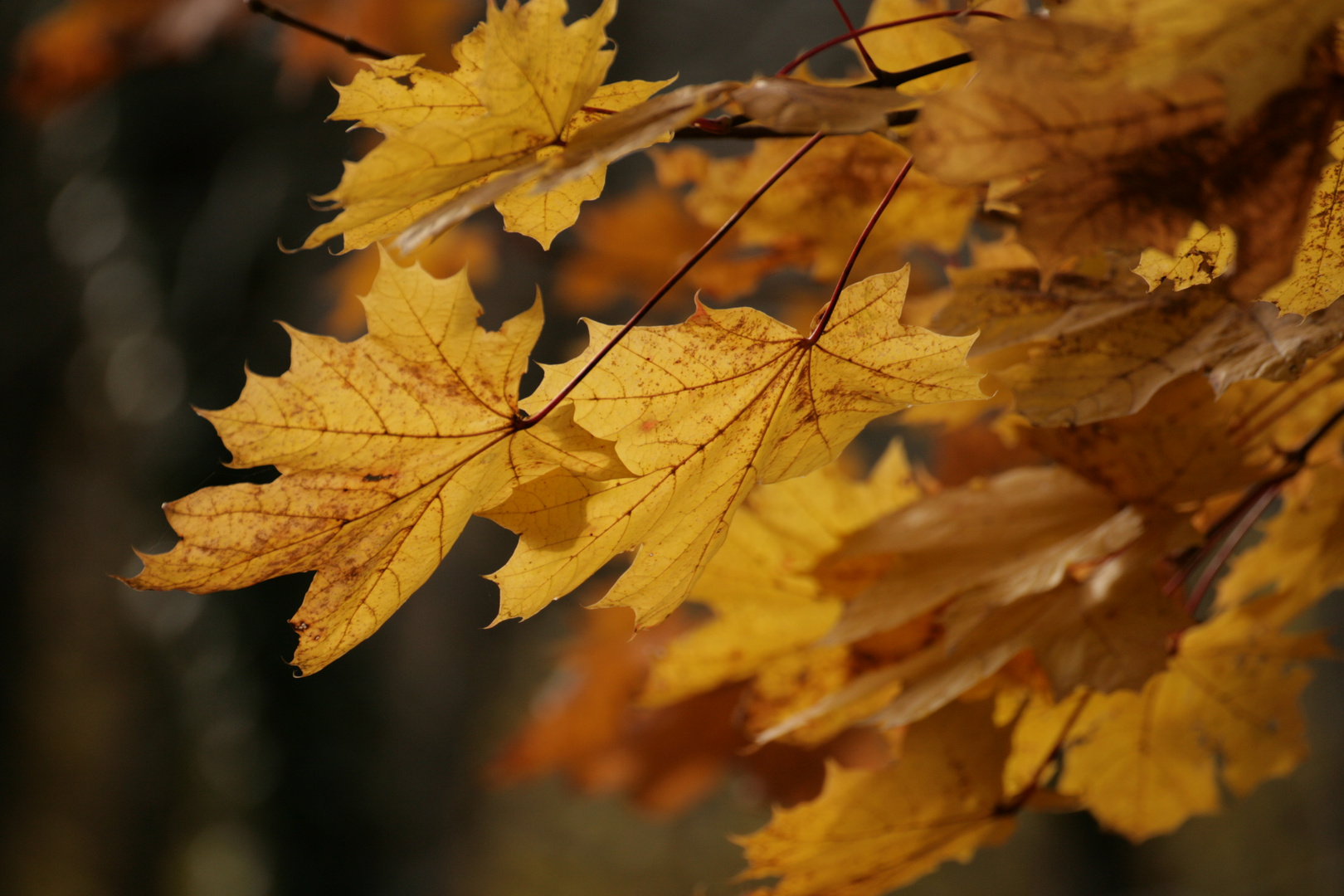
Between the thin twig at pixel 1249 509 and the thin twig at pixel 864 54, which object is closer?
the thin twig at pixel 864 54

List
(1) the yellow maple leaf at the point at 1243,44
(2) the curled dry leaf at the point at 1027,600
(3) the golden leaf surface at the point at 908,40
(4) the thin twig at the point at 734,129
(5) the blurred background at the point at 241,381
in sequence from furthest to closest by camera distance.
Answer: (5) the blurred background at the point at 241,381 → (3) the golden leaf surface at the point at 908,40 → (2) the curled dry leaf at the point at 1027,600 → (4) the thin twig at the point at 734,129 → (1) the yellow maple leaf at the point at 1243,44

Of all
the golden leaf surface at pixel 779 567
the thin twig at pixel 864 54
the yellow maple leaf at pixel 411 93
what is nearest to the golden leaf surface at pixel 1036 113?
the thin twig at pixel 864 54

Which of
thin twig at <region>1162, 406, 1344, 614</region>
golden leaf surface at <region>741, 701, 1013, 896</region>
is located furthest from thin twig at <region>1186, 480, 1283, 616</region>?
golden leaf surface at <region>741, 701, 1013, 896</region>

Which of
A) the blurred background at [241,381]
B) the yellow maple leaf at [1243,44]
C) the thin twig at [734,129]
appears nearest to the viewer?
the yellow maple leaf at [1243,44]

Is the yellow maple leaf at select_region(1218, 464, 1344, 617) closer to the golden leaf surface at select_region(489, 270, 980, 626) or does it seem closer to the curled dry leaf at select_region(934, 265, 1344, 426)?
the curled dry leaf at select_region(934, 265, 1344, 426)

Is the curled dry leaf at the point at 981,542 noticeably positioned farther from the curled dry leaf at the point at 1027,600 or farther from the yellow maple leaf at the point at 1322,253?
the yellow maple leaf at the point at 1322,253

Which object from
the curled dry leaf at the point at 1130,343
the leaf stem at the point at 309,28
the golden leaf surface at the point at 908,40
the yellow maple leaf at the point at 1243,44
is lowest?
the curled dry leaf at the point at 1130,343
